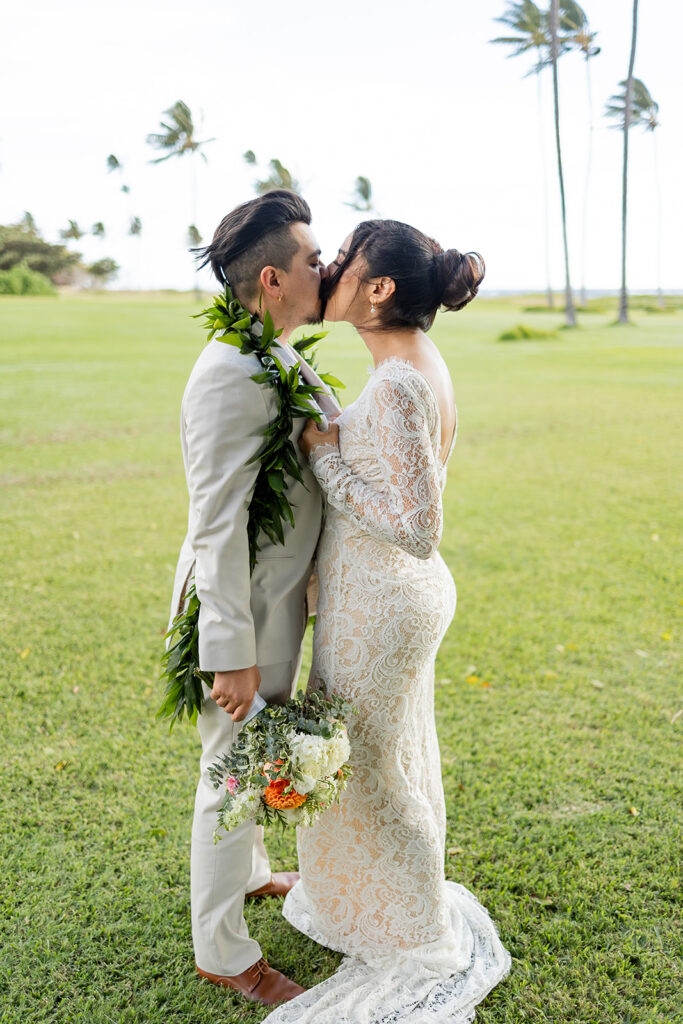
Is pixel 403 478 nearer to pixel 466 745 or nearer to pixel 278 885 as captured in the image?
pixel 278 885

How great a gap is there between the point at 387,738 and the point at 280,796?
0.52 m

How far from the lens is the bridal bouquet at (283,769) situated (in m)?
2.38

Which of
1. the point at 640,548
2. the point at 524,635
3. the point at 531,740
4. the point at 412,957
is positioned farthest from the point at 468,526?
the point at 412,957

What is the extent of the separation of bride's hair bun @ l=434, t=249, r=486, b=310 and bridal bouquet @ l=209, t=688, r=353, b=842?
1369 millimetres

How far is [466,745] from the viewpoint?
4426 mm

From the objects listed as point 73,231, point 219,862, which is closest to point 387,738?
point 219,862

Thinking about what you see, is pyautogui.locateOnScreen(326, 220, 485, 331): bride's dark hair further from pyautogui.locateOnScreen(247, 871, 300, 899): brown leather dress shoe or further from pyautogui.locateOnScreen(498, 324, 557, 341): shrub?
pyautogui.locateOnScreen(498, 324, 557, 341): shrub

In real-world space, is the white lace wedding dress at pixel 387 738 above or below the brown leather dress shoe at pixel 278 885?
above

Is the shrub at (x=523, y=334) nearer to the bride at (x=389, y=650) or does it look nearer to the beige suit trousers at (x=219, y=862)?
the bride at (x=389, y=650)

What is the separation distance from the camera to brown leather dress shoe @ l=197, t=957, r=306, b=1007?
9.12ft

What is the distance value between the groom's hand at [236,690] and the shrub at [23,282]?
117ft

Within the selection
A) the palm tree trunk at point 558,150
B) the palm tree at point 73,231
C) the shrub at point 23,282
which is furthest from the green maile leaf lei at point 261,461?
the palm tree at point 73,231

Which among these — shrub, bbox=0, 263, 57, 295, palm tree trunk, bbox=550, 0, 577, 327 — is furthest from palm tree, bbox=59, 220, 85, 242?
palm tree trunk, bbox=550, 0, 577, 327

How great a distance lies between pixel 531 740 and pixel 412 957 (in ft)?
5.89
